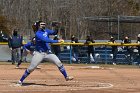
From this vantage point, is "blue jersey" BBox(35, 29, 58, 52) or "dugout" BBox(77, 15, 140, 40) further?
"dugout" BBox(77, 15, 140, 40)

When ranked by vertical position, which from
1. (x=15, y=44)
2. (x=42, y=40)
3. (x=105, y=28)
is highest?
(x=42, y=40)

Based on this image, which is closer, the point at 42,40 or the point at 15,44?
the point at 42,40

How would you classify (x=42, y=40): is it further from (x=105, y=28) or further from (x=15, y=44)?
(x=105, y=28)

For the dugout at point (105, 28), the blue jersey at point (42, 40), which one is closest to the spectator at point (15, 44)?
the dugout at point (105, 28)

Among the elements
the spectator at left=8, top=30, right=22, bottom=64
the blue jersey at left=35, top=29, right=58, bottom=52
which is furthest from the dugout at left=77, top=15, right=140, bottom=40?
the blue jersey at left=35, top=29, right=58, bottom=52

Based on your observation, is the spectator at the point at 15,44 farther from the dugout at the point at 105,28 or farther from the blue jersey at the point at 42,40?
the blue jersey at the point at 42,40

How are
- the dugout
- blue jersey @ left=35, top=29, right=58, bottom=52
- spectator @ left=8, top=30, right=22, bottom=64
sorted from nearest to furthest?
blue jersey @ left=35, top=29, right=58, bottom=52 < spectator @ left=8, top=30, right=22, bottom=64 < the dugout

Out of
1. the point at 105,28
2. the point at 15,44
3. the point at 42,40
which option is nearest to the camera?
the point at 42,40

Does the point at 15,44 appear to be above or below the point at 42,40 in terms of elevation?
below

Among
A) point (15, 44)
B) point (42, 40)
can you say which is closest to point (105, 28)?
point (15, 44)

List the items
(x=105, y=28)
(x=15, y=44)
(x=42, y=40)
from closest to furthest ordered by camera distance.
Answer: (x=42, y=40)
(x=15, y=44)
(x=105, y=28)

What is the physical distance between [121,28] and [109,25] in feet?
6.32

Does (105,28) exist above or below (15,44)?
below

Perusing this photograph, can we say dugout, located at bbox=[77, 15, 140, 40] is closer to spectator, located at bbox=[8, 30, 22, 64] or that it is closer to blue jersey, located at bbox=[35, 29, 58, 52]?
spectator, located at bbox=[8, 30, 22, 64]
